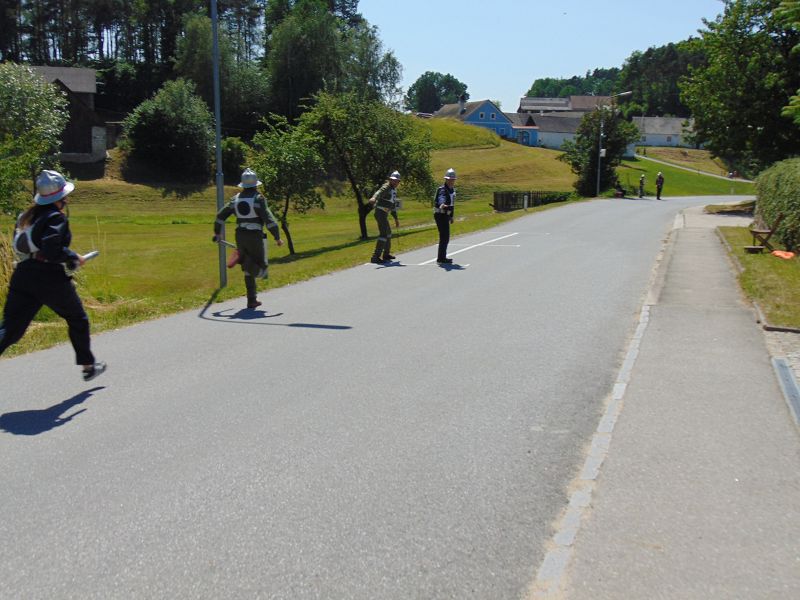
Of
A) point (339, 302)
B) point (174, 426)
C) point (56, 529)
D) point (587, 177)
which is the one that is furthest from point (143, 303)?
point (587, 177)

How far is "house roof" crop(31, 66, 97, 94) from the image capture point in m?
72.2

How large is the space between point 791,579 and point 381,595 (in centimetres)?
193

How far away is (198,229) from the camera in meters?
43.0

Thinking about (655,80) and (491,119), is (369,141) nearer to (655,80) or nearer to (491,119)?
(491,119)

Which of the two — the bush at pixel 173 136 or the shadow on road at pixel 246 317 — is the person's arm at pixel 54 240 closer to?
the shadow on road at pixel 246 317

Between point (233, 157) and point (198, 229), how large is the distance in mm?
24684

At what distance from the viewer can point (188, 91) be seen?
68.6 meters

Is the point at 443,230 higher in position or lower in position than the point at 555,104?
lower

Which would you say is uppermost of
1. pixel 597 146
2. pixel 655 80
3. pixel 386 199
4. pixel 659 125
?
pixel 655 80

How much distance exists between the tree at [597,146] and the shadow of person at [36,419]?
52.2 m

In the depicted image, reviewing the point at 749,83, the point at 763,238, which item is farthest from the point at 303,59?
the point at 763,238

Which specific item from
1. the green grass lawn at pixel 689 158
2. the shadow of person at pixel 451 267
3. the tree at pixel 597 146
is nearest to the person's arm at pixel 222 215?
the shadow of person at pixel 451 267

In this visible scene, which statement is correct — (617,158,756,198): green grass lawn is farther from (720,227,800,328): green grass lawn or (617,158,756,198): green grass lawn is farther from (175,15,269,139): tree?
(720,227,800,328): green grass lawn

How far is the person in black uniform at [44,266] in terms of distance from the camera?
6680 millimetres
